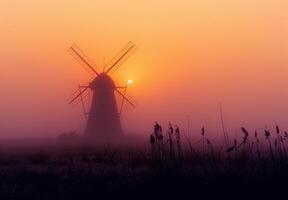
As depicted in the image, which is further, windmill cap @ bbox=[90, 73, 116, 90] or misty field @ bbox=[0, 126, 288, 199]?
windmill cap @ bbox=[90, 73, 116, 90]

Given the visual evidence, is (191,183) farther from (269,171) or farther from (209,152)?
(209,152)

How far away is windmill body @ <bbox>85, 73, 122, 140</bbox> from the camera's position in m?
68.2

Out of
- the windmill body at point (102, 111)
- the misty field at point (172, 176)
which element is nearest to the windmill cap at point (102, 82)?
the windmill body at point (102, 111)

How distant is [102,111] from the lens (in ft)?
225

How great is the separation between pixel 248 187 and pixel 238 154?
394cm

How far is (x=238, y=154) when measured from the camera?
19500 millimetres

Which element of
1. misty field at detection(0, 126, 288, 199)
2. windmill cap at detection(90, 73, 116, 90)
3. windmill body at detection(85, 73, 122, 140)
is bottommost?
misty field at detection(0, 126, 288, 199)

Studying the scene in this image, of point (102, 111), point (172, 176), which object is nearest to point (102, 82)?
point (102, 111)

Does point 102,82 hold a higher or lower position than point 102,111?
higher

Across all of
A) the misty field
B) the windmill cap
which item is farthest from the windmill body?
the misty field

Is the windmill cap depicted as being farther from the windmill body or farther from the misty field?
the misty field

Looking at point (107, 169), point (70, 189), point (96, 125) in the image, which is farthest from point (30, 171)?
point (96, 125)

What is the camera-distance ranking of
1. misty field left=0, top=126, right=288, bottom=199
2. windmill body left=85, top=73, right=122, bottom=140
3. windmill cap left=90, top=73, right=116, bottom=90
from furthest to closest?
windmill cap left=90, top=73, right=116, bottom=90 → windmill body left=85, top=73, right=122, bottom=140 → misty field left=0, top=126, right=288, bottom=199

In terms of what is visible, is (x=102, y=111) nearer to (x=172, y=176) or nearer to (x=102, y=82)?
(x=102, y=82)
